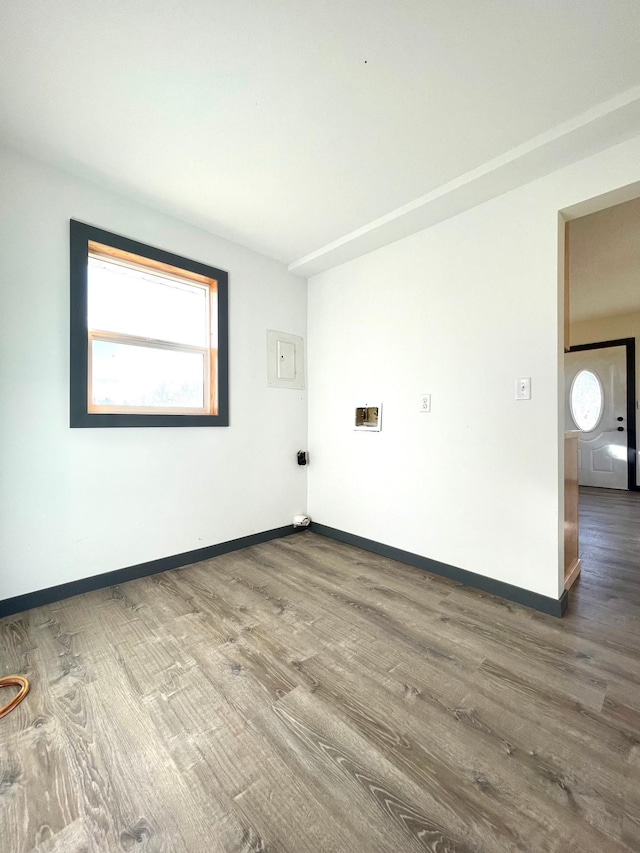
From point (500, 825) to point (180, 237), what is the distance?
330 cm

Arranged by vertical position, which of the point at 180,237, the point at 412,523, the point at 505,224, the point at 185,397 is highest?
the point at 180,237

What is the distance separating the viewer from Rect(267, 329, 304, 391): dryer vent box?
311 centimetres

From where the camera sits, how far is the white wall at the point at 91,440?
74.6 inches

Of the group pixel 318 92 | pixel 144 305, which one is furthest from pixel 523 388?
pixel 144 305

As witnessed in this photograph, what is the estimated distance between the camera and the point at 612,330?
5363 millimetres

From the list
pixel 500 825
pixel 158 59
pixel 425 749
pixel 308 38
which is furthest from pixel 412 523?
pixel 158 59

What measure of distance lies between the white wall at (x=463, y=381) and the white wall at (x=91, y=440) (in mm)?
781

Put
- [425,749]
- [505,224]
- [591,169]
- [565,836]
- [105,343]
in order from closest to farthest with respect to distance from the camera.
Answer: [565,836] → [425,749] → [591,169] → [505,224] → [105,343]

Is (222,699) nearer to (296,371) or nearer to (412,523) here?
(412,523)

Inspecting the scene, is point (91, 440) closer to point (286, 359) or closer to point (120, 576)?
point (120, 576)

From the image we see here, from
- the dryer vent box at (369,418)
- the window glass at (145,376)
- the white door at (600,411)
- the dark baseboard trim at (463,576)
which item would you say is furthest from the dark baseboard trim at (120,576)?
the white door at (600,411)

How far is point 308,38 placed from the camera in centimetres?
132

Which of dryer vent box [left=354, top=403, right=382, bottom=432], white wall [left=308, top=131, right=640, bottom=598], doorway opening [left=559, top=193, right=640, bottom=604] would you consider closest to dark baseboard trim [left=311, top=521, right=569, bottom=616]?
white wall [left=308, top=131, right=640, bottom=598]

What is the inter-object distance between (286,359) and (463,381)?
1.61 metres
